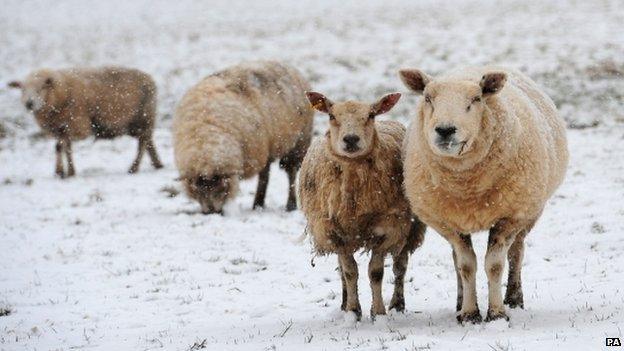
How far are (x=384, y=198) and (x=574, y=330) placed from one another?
5.20 ft

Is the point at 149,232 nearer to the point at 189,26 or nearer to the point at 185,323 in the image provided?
the point at 185,323

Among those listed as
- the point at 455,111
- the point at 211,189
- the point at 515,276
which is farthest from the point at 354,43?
the point at 455,111

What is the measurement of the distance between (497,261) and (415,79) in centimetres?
136

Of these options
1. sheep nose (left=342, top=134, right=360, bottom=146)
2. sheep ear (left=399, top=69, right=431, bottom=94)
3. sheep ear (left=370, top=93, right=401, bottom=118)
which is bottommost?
sheep nose (left=342, top=134, right=360, bottom=146)

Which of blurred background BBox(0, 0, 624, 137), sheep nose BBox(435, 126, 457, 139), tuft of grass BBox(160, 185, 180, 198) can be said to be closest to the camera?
sheep nose BBox(435, 126, 457, 139)

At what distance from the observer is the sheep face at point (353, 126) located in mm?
5266

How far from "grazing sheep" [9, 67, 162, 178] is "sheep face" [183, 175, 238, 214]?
14.5 feet

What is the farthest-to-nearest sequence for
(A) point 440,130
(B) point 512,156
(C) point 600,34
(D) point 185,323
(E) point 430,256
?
(C) point 600,34 < (E) point 430,256 < (D) point 185,323 < (B) point 512,156 < (A) point 440,130

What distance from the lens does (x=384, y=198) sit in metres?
5.50

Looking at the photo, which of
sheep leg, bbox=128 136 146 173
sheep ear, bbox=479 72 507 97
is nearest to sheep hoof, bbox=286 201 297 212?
sheep leg, bbox=128 136 146 173

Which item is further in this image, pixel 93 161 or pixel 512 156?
pixel 93 161

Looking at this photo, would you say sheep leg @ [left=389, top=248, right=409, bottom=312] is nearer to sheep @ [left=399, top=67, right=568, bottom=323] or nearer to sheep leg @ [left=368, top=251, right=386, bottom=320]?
sheep leg @ [left=368, top=251, right=386, bottom=320]

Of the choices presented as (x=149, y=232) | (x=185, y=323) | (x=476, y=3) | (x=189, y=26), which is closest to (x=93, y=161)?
(x=149, y=232)

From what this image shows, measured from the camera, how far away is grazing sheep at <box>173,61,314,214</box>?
393 inches
